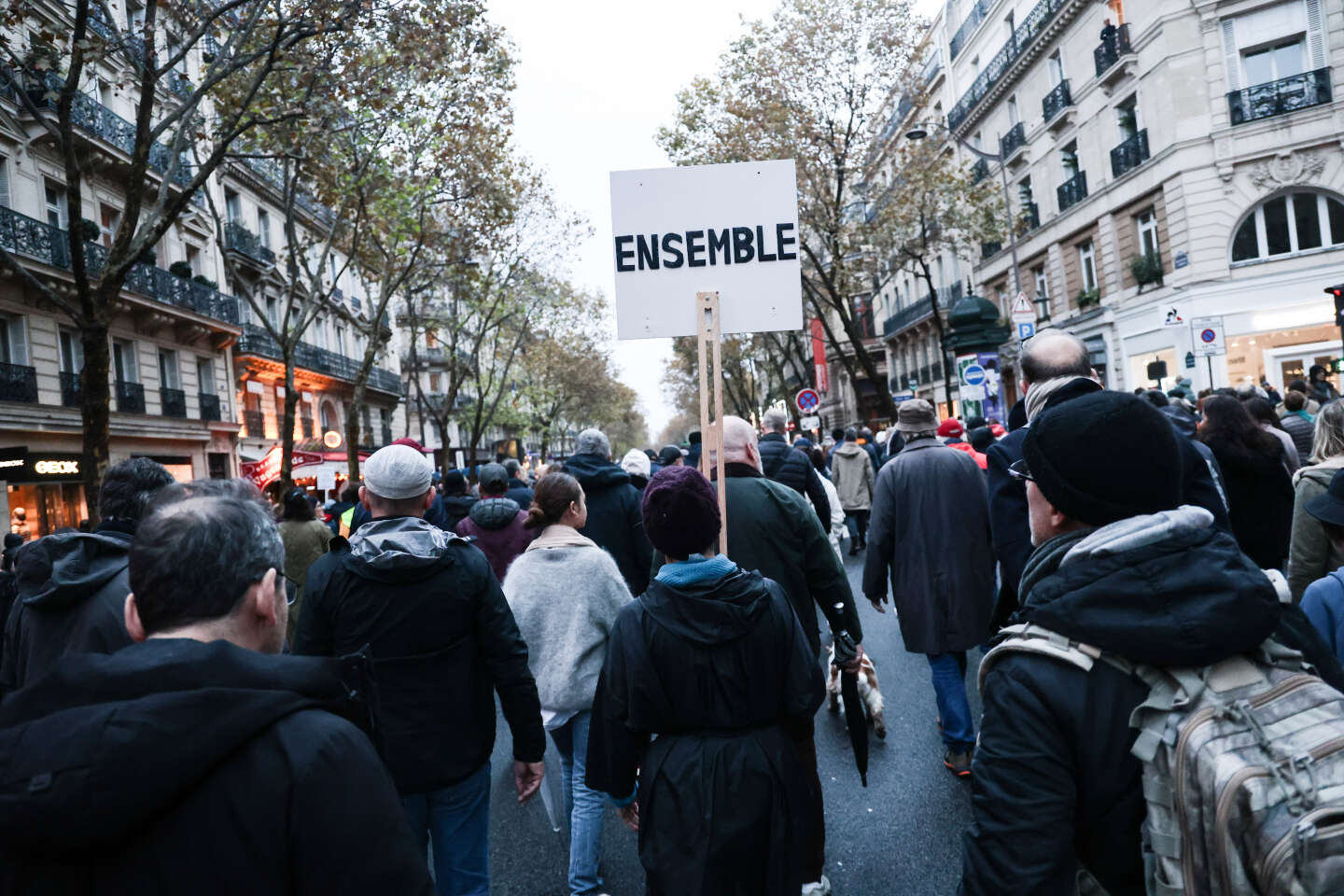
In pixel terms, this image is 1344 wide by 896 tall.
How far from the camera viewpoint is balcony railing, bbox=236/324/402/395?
28500 mm

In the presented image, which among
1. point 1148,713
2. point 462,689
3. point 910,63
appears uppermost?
point 910,63

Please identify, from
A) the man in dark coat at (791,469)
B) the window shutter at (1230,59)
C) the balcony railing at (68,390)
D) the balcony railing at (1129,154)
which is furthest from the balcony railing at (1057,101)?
the balcony railing at (68,390)

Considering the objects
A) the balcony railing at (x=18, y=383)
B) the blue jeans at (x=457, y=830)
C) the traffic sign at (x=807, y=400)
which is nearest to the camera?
the blue jeans at (x=457, y=830)

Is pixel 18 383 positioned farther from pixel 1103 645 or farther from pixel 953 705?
pixel 1103 645

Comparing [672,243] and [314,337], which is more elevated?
[314,337]

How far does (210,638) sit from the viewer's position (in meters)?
1.55

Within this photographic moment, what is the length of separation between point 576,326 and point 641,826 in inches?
1669

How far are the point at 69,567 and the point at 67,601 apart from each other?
12 cm

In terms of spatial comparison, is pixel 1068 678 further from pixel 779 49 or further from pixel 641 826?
pixel 779 49

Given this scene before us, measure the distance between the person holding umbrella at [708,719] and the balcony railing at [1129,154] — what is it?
25.5 metres

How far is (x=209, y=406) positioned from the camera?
25688 mm

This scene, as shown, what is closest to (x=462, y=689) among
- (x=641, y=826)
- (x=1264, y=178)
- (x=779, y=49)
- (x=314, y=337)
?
(x=641, y=826)

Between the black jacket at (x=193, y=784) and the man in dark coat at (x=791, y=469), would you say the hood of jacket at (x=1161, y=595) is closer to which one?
the black jacket at (x=193, y=784)

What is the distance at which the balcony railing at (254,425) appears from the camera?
94.5ft
